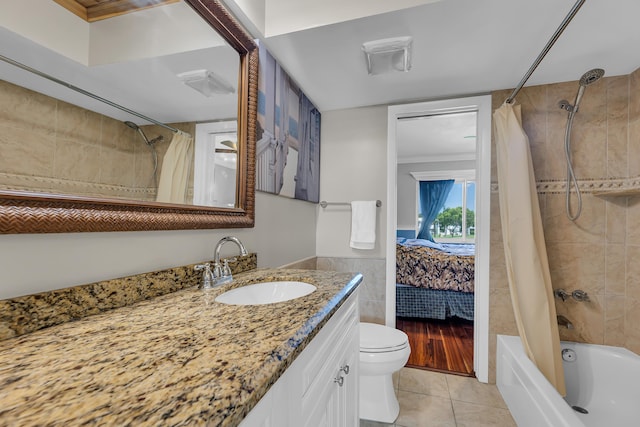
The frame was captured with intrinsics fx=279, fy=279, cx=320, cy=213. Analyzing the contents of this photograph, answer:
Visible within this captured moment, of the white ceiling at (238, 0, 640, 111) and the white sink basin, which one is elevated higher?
the white ceiling at (238, 0, 640, 111)

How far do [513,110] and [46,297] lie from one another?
233 centimetres

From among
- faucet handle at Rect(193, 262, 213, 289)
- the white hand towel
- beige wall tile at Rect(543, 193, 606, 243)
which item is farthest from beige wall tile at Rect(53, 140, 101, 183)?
beige wall tile at Rect(543, 193, 606, 243)

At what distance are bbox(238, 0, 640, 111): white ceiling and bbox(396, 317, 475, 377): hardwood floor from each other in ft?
6.67

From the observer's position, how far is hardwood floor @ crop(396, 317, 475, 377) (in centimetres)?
215

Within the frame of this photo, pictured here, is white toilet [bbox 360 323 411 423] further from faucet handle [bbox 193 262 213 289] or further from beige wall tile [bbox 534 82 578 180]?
beige wall tile [bbox 534 82 578 180]

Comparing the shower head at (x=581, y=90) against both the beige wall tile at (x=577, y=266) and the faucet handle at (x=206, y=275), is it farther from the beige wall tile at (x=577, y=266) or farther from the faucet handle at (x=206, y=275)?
the faucet handle at (x=206, y=275)

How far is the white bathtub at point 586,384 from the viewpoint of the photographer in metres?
1.43

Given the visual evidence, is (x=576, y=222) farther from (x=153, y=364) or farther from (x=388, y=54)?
(x=153, y=364)

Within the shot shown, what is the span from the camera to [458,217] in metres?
5.32

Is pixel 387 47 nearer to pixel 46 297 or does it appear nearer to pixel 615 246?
pixel 46 297

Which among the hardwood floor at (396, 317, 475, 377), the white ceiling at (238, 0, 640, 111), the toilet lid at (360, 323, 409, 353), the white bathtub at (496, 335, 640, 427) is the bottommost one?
the hardwood floor at (396, 317, 475, 377)

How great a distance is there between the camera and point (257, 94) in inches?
54.5

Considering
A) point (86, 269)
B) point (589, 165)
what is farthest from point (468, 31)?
point (86, 269)

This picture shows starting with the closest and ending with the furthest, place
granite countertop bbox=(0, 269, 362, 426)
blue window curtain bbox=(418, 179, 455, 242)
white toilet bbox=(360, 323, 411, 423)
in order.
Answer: granite countertop bbox=(0, 269, 362, 426) < white toilet bbox=(360, 323, 411, 423) < blue window curtain bbox=(418, 179, 455, 242)
